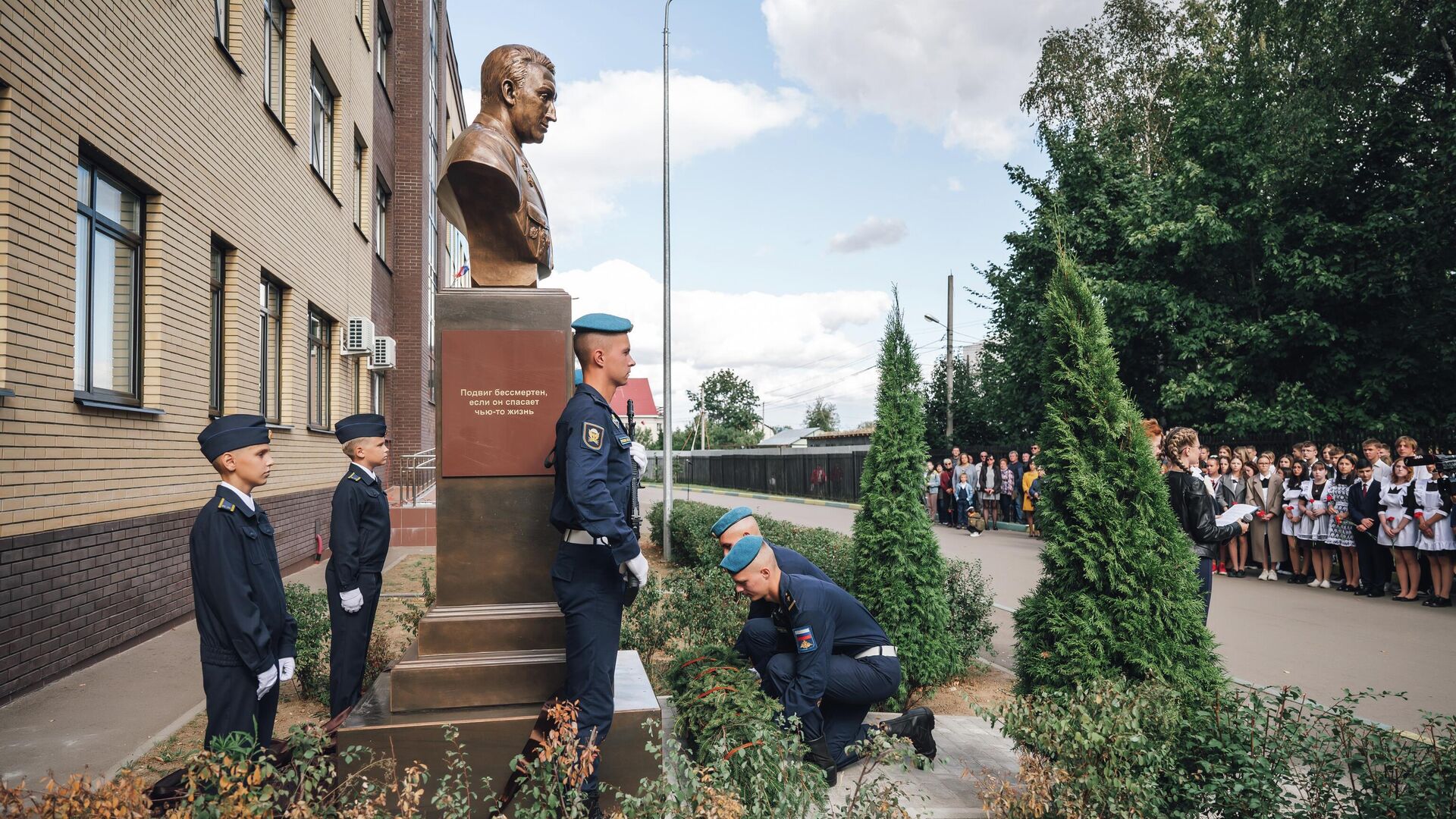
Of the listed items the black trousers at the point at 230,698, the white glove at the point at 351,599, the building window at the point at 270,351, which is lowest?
the black trousers at the point at 230,698

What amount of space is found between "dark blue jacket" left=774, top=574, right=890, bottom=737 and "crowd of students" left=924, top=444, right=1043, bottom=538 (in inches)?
663

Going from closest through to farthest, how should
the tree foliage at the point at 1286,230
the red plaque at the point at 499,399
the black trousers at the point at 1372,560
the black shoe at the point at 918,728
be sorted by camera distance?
the red plaque at the point at 499,399 < the black shoe at the point at 918,728 < the black trousers at the point at 1372,560 < the tree foliage at the point at 1286,230

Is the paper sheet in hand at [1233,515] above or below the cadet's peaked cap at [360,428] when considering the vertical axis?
below

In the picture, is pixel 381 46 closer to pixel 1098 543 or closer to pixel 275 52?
pixel 275 52

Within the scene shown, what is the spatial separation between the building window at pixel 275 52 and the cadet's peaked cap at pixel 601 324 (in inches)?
374

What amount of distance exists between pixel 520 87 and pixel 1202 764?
472 centimetres

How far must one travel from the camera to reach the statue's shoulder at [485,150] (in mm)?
A: 4578

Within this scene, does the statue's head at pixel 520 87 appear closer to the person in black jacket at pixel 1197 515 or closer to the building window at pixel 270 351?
the person in black jacket at pixel 1197 515

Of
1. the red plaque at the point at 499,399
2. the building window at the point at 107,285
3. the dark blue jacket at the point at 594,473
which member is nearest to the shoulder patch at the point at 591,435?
the dark blue jacket at the point at 594,473

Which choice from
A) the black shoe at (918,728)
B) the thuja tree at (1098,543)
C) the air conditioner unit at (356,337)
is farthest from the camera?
the air conditioner unit at (356,337)

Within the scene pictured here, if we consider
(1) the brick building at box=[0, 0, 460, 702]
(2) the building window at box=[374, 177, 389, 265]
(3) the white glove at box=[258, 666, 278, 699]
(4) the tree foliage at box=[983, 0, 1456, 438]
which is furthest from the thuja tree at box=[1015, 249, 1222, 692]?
(2) the building window at box=[374, 177, 389, 265]

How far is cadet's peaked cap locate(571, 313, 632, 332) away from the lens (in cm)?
423

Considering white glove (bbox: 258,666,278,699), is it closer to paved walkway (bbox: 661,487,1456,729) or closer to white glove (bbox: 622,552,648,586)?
white glove (bbox: 622,552,648,586)

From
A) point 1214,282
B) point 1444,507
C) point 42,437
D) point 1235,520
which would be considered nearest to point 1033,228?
point 1214,282
